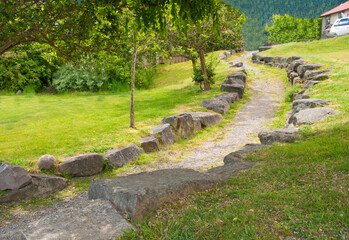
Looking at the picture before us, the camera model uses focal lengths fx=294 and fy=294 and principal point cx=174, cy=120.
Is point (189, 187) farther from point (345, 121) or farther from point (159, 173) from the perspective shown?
point (345, 121)

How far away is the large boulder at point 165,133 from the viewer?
8641 mm

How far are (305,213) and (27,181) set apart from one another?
4.82 metres

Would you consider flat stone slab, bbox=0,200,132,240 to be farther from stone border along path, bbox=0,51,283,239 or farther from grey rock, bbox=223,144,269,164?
grey rock, bbox=223,144,269,164

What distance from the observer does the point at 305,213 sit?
119 inches

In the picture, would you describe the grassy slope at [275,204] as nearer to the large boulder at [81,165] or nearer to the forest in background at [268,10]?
the large boulder at [81,165]

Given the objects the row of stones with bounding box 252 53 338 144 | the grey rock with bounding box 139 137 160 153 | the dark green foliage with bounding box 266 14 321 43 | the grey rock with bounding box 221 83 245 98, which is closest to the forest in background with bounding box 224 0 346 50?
the dark green foliage with bounding box 266 14 321 43

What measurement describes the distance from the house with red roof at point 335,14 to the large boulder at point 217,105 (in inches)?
1774

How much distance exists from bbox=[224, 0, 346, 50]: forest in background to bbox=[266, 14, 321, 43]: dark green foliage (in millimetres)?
17542

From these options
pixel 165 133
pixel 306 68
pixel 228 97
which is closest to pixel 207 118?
pixel 165 133

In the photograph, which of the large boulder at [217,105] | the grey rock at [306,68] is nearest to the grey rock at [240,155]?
the large boulder at [217,105]

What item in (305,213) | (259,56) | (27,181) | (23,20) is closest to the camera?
(305,213)

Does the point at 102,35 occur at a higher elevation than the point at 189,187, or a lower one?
higher

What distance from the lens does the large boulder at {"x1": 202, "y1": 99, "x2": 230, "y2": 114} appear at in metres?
11.9

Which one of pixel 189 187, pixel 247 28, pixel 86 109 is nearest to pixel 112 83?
pixel 86 109
